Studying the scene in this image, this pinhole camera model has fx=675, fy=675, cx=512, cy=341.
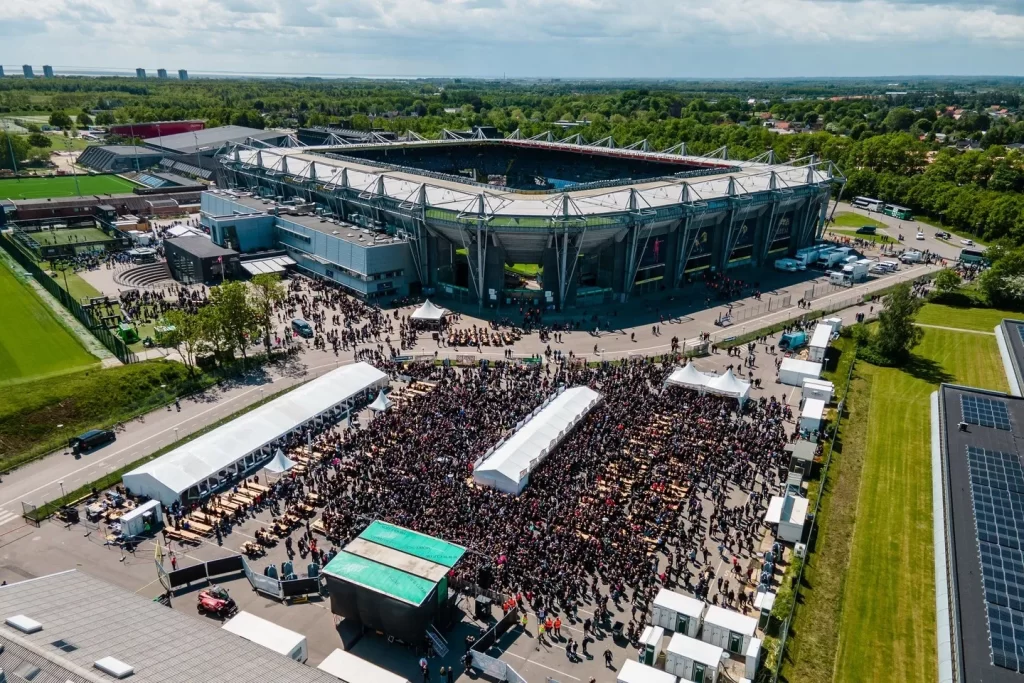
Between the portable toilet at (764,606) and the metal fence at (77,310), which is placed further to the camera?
the metal fence at (77,310)

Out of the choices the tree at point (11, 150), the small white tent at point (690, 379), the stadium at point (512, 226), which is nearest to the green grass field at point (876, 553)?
the small white tent at point (690, 379)

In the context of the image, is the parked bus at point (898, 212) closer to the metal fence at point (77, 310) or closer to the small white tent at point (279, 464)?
the small white tent at point (279, 464)

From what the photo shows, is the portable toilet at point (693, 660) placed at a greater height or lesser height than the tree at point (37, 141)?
greater

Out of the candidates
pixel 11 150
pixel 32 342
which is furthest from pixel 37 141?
pixel 32 342

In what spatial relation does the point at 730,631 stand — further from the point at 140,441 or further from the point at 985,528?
the point at 140,441

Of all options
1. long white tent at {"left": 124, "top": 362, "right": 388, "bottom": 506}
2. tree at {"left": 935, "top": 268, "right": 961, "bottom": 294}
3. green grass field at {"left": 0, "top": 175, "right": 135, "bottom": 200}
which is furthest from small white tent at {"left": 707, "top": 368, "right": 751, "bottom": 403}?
green grass field at {"left": 0, "top": 175, "right": 135, "bottom": 200}

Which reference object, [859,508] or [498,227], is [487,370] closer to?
[498,227]

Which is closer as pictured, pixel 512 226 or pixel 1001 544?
pixel 1001 544
